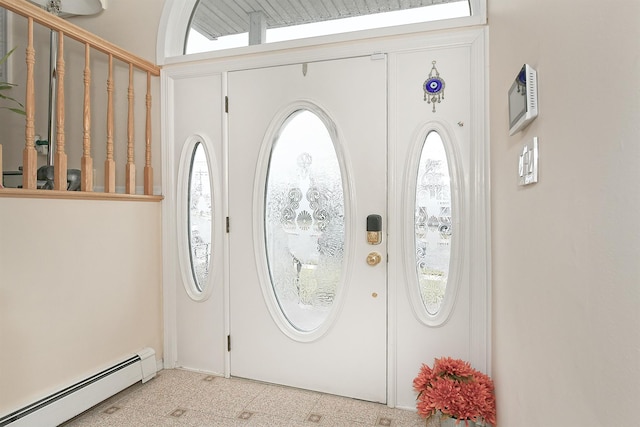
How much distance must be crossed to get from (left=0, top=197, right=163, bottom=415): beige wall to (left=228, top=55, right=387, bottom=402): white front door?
0.57 meters

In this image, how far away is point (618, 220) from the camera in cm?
55

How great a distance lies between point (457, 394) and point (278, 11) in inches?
92.3

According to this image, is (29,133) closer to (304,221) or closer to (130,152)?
(130,152)

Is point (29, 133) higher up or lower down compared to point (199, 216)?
higher up

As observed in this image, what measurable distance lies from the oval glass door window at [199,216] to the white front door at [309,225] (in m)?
0.20

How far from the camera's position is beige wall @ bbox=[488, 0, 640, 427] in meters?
0.52

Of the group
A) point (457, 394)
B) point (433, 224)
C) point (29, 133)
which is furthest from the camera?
point (433, 224)

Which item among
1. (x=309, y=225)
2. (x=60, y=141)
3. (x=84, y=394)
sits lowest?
(x=84, y=394)

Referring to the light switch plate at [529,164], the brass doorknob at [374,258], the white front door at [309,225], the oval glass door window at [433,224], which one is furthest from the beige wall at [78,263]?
the light switch plate at [529,164]

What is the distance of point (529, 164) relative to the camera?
1.05m

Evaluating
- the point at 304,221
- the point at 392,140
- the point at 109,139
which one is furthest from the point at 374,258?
the point at 109,139

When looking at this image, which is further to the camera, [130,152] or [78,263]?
[130,152]

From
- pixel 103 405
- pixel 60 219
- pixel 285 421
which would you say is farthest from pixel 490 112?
pixel 103 405

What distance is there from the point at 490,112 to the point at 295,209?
46.7 inches
